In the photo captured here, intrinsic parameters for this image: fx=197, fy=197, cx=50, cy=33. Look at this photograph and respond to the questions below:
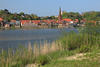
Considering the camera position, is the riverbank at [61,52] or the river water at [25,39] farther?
the river water at [25,39]

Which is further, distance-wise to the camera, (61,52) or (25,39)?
(25,39)

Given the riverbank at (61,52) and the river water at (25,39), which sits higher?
the riverbank at (61,52)

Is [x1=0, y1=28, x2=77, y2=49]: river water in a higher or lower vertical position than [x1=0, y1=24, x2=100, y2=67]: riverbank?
lower

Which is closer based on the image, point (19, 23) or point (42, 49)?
point (42, 49)

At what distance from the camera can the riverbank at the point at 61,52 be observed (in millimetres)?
8508

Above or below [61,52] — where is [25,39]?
below

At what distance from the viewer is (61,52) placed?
11.7 m

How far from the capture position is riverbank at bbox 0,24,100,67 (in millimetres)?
8508

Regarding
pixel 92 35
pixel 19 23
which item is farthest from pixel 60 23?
pixel 92 35

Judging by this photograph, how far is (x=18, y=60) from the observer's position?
956 centimetres

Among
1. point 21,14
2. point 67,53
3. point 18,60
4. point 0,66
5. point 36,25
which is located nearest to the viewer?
point 0,66

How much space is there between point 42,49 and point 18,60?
2381mm

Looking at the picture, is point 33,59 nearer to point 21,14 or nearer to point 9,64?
point 9,64

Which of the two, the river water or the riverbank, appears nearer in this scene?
the riverbank
